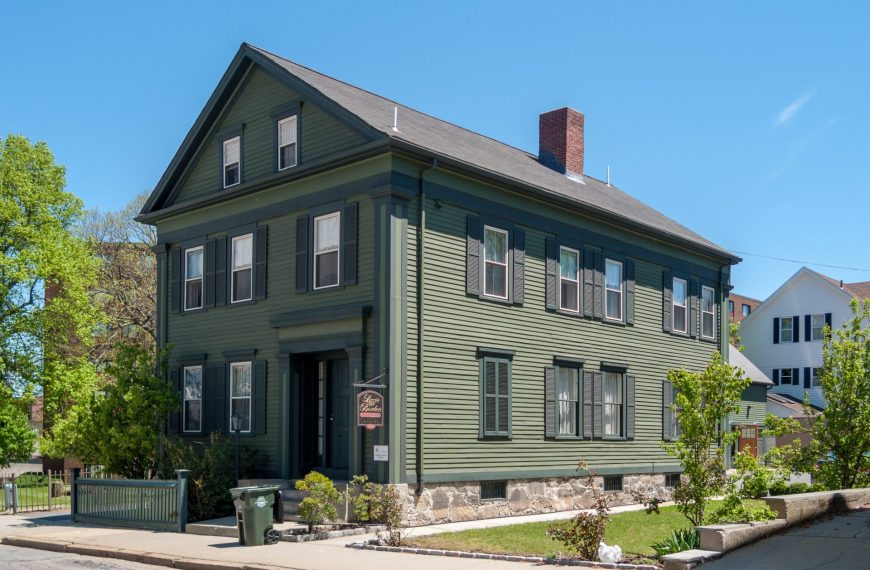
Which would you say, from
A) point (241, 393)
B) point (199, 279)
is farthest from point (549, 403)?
point (199, 279)

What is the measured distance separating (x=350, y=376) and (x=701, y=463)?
25.6ft

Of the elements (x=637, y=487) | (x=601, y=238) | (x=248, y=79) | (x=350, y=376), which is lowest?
(x=637, y=487)

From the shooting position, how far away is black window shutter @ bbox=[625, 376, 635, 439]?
25.6 metres

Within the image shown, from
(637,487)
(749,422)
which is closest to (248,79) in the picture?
(637,487)

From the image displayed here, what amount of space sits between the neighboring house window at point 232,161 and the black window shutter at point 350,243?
445 cm

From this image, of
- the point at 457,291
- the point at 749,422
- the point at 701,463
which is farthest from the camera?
the point at 749,422

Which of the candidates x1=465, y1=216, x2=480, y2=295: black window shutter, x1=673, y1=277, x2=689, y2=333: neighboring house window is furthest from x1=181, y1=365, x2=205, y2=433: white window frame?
x1=673, y1=277, x2=689, y2=333: neighboring house window

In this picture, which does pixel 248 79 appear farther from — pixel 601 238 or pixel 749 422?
pixel 749 422

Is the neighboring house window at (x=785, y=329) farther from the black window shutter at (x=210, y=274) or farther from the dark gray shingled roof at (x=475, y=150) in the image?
the black window shutter at (x=210, y=274)

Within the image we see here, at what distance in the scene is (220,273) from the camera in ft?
77.2

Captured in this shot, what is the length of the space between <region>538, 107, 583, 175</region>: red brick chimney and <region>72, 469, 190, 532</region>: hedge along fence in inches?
575

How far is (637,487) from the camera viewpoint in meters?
26.0

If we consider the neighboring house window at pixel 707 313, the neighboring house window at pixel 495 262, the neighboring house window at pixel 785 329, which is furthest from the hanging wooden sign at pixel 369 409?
the neighboring house window at pixel 785 329

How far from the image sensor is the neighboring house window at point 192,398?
941 inches
